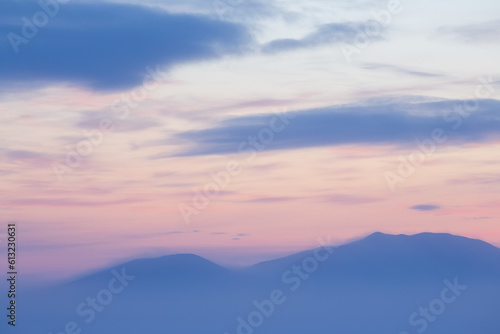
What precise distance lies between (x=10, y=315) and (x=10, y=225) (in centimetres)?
649

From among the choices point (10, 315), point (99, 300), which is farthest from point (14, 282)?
point (99, 300)

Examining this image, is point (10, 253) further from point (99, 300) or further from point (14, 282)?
point (99, 300)

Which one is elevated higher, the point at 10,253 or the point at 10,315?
the point at 10,253

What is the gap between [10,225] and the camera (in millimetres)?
53500

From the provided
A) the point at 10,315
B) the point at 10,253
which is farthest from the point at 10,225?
the point at 10,315

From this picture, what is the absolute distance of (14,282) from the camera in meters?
54.1

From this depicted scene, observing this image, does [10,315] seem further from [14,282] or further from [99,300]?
[99,300]

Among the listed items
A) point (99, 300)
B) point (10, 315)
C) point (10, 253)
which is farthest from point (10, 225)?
point (99, 300)

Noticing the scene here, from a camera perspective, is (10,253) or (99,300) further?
(99,300)

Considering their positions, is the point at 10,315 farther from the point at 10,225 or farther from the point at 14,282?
the point at 10,225

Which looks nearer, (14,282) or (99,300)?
(14,282)

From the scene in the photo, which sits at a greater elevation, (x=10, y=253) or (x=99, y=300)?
(x=10, y=253)

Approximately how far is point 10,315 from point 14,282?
2533 mm

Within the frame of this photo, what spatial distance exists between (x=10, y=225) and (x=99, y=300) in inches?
497
